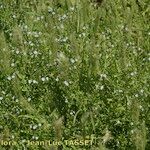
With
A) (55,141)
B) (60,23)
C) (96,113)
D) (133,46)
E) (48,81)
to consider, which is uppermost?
(60,23)

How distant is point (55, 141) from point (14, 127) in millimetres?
423

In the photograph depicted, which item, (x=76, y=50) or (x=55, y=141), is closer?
(x=55, y=141)

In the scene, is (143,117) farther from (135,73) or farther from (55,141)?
(55,141)

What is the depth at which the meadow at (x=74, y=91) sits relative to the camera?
317cm

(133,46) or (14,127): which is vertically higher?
(133,46)

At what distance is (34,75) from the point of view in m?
3.62

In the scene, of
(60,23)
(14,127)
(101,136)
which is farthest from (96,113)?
(60,23)

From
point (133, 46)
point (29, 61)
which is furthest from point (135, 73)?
point (29, 61)

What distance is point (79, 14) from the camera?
4.12 meters

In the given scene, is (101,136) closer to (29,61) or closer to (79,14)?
(29,61)

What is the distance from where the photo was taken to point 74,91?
11.2 ft

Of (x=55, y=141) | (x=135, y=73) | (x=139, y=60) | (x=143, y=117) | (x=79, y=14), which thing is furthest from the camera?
(x=79, y=14)

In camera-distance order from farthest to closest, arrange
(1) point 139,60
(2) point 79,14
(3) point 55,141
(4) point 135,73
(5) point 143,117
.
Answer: (2) point 79,14
(1) point 139,60
(4) point 135,73
(5) point 143,117
(3) point 55,141

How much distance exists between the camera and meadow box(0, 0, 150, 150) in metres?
3.17
